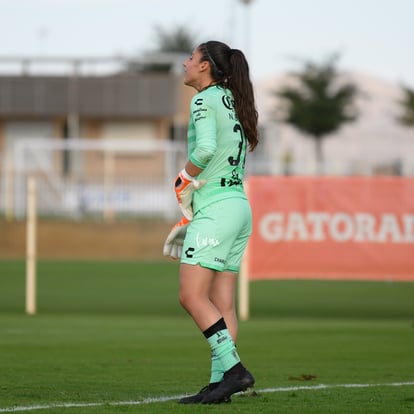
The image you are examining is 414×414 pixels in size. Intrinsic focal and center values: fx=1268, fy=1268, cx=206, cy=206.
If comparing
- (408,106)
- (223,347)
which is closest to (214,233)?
(223,347)

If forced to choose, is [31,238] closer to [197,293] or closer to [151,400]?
[151,400]

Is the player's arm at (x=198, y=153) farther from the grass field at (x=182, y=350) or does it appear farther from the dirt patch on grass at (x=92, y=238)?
the dirt patch on grass at (x=92, y=238)

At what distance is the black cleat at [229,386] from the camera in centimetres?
724

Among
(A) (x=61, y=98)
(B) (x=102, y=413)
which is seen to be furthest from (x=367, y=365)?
(A) (x=61, y=98)

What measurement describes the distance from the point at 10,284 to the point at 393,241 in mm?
9082

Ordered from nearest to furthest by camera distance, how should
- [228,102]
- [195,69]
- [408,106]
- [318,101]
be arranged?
[228,102] → [195,69] → [408,106] → [318,101]

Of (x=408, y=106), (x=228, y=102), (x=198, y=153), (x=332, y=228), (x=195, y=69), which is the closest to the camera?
(x=198, y=153)

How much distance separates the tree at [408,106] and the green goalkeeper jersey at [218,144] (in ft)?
169

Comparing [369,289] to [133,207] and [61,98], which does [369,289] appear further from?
[61,98]

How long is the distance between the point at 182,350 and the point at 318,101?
1912 inches

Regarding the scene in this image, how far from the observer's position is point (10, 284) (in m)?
22.9

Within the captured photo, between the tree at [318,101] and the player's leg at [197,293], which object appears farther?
the tree at [318,101]

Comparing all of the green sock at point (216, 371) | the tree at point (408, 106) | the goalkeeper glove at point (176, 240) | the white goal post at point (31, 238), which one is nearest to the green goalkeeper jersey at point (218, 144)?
the goalkeeper glove at point (176, 240)

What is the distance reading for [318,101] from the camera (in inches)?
2350
